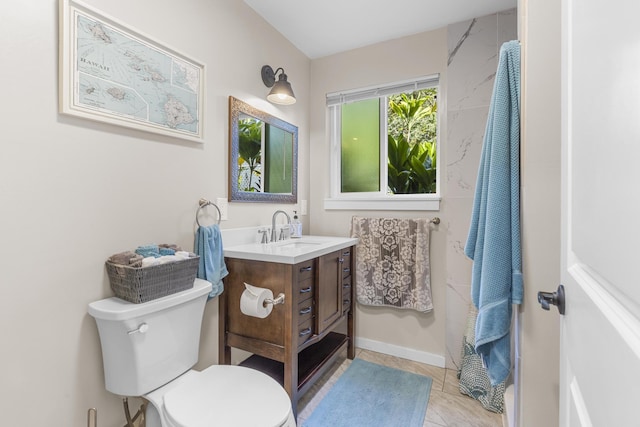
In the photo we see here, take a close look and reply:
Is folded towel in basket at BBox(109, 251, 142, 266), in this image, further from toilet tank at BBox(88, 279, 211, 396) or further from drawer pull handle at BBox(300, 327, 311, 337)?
drawer pull handle at BBox(300, 327, 311, 337)

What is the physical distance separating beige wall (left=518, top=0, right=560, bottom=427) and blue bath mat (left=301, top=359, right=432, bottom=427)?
834mm

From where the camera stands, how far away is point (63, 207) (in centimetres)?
106

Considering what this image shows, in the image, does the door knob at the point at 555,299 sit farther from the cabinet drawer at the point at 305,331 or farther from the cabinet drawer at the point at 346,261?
the cabinet drawer at the point at 346,261

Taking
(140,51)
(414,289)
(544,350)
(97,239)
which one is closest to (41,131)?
(97,239)

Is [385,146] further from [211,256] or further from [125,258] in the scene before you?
[125,258]

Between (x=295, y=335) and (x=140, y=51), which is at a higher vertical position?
(x=140, y=51)

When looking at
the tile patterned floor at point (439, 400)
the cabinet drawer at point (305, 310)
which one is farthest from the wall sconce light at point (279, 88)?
the tile patterned floor at point (439, 400)

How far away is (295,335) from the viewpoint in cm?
150

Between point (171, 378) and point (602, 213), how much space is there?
148cm

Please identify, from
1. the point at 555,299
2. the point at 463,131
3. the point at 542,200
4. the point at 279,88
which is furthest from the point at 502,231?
the point at 279,88

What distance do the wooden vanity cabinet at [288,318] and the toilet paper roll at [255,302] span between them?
54 millimetres

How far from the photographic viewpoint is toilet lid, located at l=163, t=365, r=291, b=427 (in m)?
0.96

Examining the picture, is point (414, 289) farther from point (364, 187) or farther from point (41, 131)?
point (41, 131)

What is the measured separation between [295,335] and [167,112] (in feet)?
4.18
